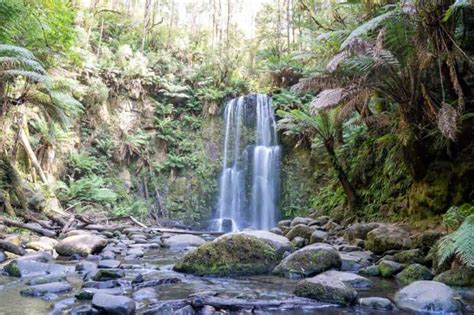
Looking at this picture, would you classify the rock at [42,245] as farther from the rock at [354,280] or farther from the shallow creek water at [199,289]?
the rock at [354,280]

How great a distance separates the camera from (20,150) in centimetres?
1071

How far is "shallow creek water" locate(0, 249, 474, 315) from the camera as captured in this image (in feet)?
11.9

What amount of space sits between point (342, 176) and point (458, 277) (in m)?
4.44

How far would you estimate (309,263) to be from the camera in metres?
5.35

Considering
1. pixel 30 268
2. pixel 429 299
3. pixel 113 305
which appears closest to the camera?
pixel 113 305

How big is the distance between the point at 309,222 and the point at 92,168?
25.1 feet

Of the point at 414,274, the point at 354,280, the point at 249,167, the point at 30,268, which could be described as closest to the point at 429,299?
the point at 354,280

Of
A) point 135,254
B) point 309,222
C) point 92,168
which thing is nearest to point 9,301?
point 135,254

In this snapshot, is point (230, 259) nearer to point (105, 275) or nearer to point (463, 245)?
point (105, 275)

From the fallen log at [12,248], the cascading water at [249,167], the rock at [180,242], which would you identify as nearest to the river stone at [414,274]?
the rock at [180,242]

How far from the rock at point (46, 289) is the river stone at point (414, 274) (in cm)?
387

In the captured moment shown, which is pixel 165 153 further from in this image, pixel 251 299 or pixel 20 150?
pixel 251 299

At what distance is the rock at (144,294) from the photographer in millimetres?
4009

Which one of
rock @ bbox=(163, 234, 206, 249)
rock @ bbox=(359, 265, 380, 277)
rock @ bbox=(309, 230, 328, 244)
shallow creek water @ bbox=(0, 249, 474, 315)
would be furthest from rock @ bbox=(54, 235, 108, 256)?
rock @ bbox=(359, 265, 380, 277)
